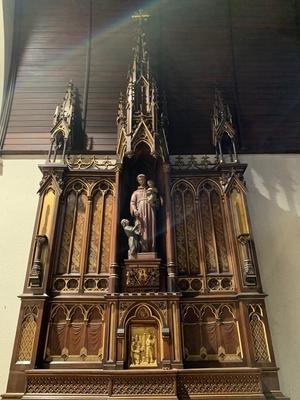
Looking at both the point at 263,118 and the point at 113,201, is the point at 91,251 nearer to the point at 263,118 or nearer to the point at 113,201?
the point at 113,201

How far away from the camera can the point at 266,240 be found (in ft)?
23.9

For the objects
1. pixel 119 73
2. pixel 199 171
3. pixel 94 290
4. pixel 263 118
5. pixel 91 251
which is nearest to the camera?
pixel 94 290

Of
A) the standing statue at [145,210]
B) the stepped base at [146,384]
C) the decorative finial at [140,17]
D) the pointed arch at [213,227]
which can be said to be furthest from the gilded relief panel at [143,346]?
the decorative finial at [140,17]

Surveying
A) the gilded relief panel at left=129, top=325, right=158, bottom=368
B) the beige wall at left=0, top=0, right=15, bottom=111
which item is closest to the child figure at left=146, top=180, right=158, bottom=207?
the gilded relief panel at left=129, top=325, right=158, bottom=368

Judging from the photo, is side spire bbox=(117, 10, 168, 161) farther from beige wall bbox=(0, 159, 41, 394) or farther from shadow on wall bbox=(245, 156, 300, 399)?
shadow on wall bbox=(245, 156, 300, 399)

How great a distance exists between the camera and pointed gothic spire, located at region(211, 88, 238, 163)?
782 cm

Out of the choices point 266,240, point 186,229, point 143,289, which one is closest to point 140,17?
point 186,229

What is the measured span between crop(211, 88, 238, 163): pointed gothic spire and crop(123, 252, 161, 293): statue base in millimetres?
2914

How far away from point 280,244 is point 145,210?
3023 mm

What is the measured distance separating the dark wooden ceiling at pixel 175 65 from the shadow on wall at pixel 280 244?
2.13ft

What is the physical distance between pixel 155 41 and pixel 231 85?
251 cm

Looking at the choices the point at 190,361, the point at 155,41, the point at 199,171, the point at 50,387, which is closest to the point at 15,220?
the point at 50,387

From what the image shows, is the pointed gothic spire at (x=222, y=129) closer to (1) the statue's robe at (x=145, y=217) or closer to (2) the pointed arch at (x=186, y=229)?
(2) the pointed arch at (x=186, y=229)

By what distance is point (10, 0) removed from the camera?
9.66 meters
